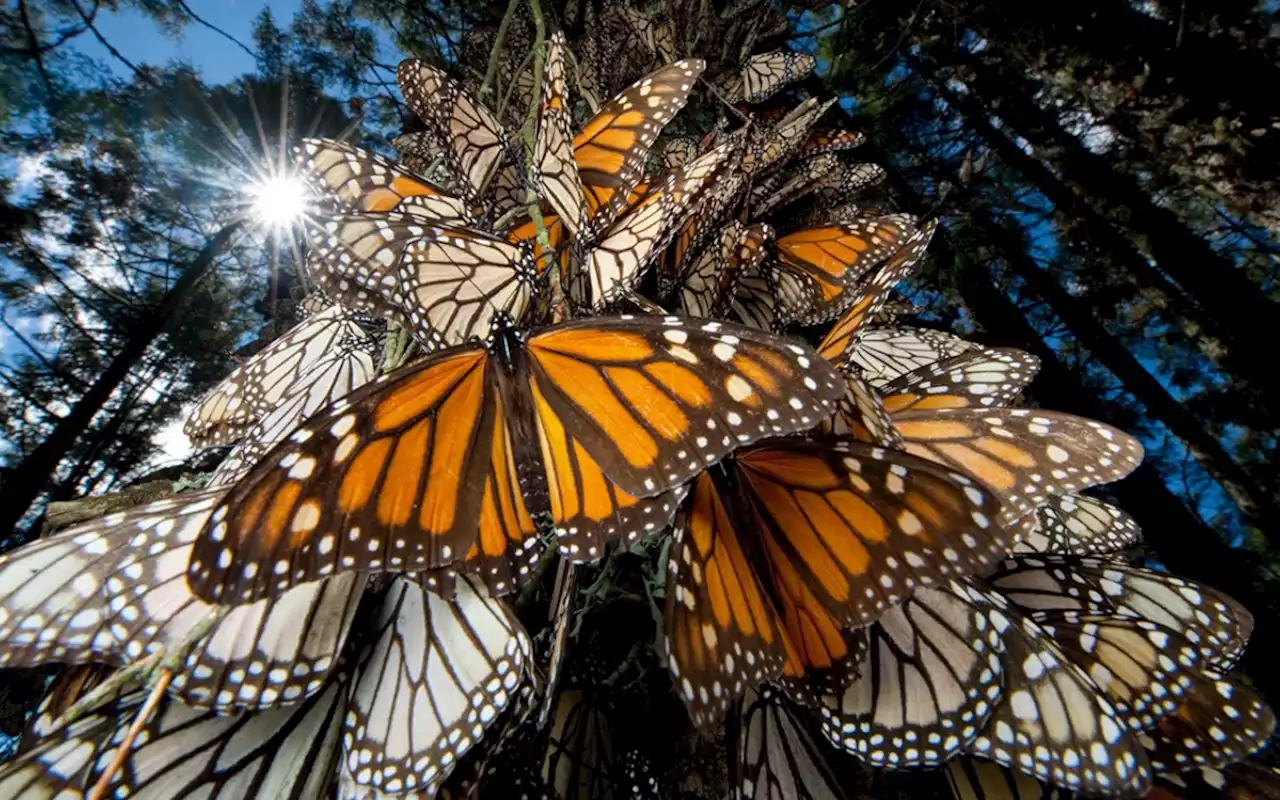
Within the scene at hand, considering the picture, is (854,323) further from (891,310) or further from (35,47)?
(35,47)

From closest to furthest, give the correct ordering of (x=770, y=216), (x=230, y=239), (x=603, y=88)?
(x=770, y=216) < (x=603, y=88) < (x=230, y=239)

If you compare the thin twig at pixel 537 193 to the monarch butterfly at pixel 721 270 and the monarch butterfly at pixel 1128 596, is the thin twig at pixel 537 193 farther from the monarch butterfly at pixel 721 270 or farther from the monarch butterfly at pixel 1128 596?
the monarch butterfly at pixel 1128 596

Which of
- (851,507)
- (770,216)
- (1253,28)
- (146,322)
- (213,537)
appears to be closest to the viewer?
(213,537)

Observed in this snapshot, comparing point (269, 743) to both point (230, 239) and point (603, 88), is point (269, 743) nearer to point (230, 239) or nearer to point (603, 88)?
point (603, 88)

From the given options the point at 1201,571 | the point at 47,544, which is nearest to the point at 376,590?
the point at 47,544

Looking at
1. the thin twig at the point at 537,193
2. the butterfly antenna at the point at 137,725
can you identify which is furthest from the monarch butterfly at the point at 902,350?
the butterfly antenna at the point at 137,725

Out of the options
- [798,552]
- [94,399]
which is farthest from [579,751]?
[94,399]

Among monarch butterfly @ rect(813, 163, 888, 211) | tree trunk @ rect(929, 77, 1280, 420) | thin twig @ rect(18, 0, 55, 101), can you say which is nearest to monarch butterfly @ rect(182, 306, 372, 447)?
monarch butterfly @ rect(813, 163, 888, 211)
